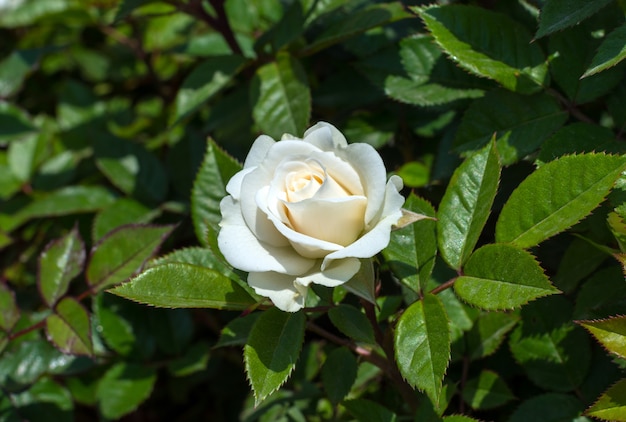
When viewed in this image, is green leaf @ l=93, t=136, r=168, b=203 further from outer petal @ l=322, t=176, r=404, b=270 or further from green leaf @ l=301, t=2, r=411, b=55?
outer petal @ l=322, t=176, r=404, b=270

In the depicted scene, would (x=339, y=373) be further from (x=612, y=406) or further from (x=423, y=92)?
(x=423, y=92)

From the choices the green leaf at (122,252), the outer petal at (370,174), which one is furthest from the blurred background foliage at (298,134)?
the outer petal at (370,174)

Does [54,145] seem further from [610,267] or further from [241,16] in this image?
[610,267]

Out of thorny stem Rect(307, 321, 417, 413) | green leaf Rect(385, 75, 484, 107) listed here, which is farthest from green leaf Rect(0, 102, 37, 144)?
thorny stem Rect(307, 321, 417, 413)

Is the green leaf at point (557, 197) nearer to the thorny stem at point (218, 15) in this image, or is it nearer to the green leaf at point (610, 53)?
the green leaf at point (610, 53)

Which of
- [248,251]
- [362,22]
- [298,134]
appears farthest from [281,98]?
[248,251]
